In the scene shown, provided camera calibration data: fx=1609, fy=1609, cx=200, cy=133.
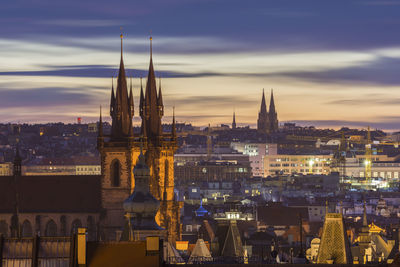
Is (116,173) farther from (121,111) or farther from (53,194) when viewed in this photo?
(53,194)

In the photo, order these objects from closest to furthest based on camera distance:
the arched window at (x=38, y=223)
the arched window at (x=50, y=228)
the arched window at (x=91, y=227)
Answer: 1. the arched window at (x=91, y=227)
2. the arched window at (x=50, y=228)
3. the arched window at (x=38, y=223)

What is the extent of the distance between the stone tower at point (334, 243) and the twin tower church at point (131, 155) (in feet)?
195

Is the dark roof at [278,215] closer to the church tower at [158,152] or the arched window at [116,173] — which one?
the church tower at [158,152]

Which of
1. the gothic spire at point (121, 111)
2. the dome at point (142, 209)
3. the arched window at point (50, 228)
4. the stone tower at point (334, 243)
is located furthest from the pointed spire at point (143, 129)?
the stone tower at point (334, 243)

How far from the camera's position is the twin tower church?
128m

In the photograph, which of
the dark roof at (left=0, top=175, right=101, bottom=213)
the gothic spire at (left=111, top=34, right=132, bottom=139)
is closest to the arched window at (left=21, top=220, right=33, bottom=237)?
the dark roof at (left=0, top=175, right=101, bottom=213)

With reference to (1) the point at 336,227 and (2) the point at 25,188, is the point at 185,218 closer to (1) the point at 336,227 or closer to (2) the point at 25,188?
(2) the point at 25,188

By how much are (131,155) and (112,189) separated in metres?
3.33

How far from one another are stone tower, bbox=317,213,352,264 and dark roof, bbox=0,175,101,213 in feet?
212

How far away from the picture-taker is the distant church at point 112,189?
12862cm

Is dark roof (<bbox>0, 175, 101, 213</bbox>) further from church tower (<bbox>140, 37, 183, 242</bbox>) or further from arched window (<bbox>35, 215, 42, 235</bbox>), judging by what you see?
church tower (<bbox>140, 37, 183, 242</bbox>)

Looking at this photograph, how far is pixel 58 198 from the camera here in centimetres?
13425

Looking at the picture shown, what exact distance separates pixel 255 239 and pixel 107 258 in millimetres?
88516

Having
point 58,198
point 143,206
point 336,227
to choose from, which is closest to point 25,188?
point 58,198
